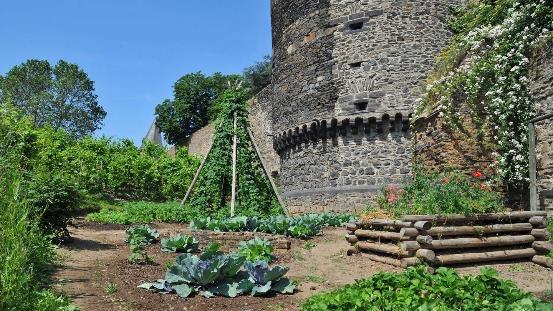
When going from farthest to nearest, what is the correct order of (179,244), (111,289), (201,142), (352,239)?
(201,142)
(352,239)
(179,244)
(111,289)

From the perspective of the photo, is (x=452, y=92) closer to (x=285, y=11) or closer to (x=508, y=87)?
(x=508, y=87)

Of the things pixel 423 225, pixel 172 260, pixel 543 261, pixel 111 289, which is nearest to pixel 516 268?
pixel 543 261

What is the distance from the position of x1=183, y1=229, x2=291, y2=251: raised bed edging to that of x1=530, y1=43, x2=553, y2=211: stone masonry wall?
4971 mm

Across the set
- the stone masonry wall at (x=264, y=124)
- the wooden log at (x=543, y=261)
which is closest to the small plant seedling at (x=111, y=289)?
the wooden log at (x=543, y=261)

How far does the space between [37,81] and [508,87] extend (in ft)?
127

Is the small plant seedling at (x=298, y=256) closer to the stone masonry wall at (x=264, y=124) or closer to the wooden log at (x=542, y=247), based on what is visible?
the wooden log at (x=542, y=247)

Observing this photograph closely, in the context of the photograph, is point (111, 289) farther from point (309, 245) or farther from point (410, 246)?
point (309, 245)

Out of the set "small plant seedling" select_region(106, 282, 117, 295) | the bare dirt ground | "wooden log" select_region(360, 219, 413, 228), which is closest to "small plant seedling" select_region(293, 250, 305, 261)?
the bare dirt ground

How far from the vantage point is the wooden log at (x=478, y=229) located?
26.9 ft

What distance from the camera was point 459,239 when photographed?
8.29 metres

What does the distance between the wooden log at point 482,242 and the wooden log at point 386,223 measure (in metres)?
0.50

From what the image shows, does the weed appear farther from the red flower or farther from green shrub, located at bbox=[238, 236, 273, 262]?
the red flower

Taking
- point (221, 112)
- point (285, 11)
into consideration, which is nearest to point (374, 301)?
point (221, 112)

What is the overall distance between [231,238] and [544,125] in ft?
21.1
